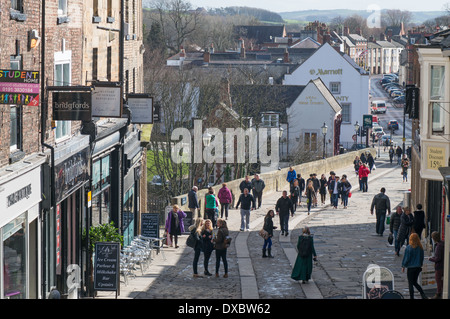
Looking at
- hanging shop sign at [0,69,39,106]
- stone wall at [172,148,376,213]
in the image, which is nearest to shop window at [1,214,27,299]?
hanging shop sign at [0,69,39,106]

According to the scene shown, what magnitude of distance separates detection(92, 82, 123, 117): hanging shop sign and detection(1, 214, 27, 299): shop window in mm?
5063

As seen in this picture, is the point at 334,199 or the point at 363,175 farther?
the point at 363,175

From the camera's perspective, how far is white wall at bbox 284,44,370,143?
86688 millimetres

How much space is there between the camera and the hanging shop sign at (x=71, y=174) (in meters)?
16.7

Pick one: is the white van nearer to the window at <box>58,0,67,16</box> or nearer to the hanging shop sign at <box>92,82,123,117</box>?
the hanging shop sign at <box>92,82,123,117</box>

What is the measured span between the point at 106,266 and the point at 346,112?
2790 inches

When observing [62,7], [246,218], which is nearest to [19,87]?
[62,7]

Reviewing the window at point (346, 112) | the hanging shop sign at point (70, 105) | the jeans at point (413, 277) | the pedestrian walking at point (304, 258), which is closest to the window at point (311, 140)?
the window at point (346, 112)

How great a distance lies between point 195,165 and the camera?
161 ft

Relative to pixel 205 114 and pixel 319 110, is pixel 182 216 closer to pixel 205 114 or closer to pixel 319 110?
pixel 205 114

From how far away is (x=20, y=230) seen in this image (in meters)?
14.6

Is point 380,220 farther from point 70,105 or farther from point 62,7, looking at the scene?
point 70,105

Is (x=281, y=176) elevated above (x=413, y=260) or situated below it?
below
